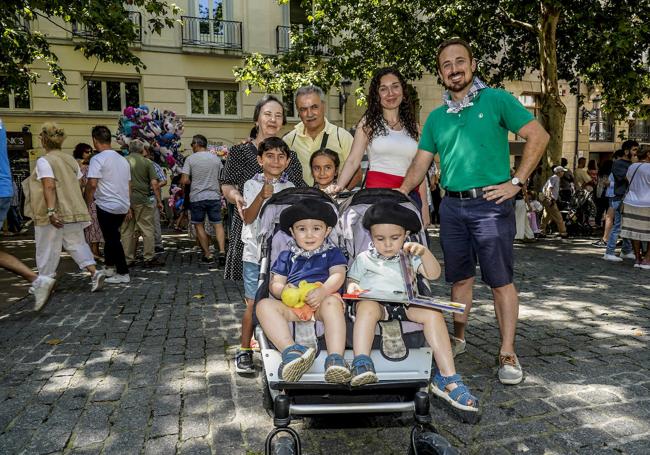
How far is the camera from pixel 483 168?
3721 mm

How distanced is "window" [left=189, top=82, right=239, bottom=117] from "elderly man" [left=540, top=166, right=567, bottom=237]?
1327 centimetres

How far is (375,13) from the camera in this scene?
14.6 metres

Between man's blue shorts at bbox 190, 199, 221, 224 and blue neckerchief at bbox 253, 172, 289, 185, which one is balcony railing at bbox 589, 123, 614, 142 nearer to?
man's blue shorts at bbox 190, 199, 221, 224

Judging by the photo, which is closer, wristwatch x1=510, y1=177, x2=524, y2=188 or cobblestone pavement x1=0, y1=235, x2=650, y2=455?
cobblestone pavement x1=0, y1=235, x2=650, y2=455

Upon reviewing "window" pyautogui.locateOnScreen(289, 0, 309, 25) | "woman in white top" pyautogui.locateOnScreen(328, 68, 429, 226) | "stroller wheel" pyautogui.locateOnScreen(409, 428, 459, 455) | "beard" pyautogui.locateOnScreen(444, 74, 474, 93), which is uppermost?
"window" pyautogui.locateOnScreen(289, 0, 309, 25)

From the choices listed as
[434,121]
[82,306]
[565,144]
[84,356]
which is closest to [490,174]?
[434,121]

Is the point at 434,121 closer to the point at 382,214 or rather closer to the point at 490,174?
the point at 490,174

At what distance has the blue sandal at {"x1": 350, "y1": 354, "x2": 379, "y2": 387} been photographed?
247cm

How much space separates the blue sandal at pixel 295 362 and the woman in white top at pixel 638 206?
25.9ft

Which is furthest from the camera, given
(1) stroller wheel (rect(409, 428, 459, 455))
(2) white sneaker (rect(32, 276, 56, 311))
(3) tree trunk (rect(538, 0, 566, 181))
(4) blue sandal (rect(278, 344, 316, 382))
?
(3) tree trunk (rect(538, 0, 566, 181))

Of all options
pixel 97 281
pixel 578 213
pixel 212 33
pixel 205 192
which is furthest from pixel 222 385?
pixel 212 33

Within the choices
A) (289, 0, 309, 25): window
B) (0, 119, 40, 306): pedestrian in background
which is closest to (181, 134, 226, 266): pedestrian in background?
(0, 119, 40, 306): pedestrian in background

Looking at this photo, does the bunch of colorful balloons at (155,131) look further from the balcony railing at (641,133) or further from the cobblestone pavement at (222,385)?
the balcony railing at (641,133)

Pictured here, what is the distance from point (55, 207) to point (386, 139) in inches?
183
